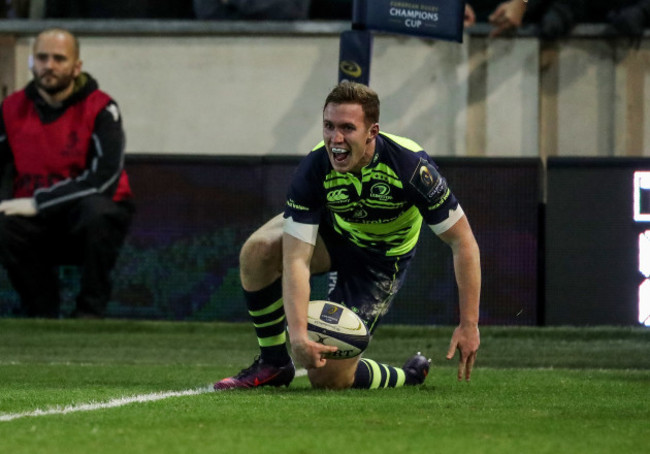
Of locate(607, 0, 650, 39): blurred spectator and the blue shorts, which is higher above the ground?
locate(607, 0, 650, 39): blurred spectator

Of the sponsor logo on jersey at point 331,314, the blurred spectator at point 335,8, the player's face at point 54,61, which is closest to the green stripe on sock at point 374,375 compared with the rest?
the sponsor logo on jersey at point 331,314

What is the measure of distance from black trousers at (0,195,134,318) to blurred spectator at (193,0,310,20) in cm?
208

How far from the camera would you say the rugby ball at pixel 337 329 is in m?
5.86

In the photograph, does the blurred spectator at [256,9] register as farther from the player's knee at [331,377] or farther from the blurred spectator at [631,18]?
the player's knee at [331,377]

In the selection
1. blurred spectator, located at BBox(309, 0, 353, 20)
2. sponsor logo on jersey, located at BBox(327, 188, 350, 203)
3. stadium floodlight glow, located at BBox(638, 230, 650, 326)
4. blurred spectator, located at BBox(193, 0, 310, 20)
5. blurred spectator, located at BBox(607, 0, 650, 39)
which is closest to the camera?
sponsor logo on jersey, located at BBox(327, 188, 350, 203)

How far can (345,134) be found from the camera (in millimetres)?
5676

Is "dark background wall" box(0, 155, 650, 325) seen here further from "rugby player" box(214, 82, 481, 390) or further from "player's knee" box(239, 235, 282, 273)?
"player's knee" box(239, 235, 282, 273)

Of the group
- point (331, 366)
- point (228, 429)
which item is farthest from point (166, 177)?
point (228, 429)

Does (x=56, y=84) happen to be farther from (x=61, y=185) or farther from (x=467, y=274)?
(x=467, y=274)

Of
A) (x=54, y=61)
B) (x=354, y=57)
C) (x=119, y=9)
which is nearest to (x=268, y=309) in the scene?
(x=354, y=57)

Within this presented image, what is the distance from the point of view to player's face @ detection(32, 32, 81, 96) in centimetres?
970

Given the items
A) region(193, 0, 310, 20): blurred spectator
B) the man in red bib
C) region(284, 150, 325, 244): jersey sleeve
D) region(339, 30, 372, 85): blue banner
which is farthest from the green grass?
region(193, 0, 310, 20): blurred spectator

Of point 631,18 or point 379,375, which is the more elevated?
point 631,18

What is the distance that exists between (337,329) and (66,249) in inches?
175
